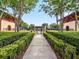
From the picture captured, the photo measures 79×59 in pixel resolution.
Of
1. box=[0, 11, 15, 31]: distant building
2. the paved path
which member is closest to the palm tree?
box=[0, 11, 15, 31]: distant building

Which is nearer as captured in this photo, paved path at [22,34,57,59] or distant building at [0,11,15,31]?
paved path at [22,34,57,59]

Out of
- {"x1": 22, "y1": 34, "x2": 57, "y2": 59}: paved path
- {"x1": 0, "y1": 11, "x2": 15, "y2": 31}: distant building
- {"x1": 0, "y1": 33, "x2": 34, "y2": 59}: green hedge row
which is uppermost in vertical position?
{"x1": 0, "y1": 11, "x2": 15, "y2": 31}: distant building

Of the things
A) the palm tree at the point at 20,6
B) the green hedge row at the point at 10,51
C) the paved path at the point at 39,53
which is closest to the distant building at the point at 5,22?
the palm tree at the point at 20,6

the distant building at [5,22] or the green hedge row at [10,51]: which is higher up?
the distant building at [5,22]

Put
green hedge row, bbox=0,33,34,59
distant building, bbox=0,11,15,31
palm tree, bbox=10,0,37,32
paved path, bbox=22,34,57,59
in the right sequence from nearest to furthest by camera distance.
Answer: green hedge row, bbox=0,33,34,59 → paved path, bbox=22,34,57,59 → palm tree, bbox=10,0,37,32 → distant building, bbox=0,11,15,31

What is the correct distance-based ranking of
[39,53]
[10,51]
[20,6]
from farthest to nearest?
[20,6], [39,53], [10,51]

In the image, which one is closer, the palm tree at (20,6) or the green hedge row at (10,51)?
the green hedge row at (10,51)

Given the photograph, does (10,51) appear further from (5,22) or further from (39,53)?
(5,22)

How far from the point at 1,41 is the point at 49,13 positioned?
4207 cm

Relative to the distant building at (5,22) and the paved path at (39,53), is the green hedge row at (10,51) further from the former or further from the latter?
the distant building at (5,22)

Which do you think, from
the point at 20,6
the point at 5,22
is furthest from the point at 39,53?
the point at 5,22

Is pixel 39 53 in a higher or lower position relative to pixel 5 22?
lower

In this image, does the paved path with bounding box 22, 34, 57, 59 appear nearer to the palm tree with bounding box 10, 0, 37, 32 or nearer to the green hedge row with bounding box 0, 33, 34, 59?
the green hedge row with bounding box 0, 33, 34, 59

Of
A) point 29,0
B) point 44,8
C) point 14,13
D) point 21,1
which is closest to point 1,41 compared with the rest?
point 21,1
